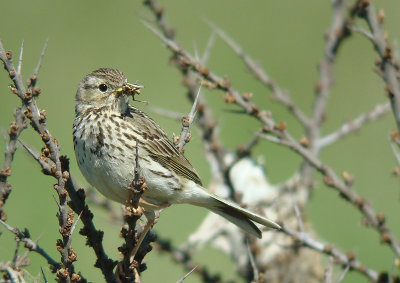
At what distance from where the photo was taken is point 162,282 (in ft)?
29.3

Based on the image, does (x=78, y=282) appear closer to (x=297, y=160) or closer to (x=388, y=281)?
(x=388, y=281)

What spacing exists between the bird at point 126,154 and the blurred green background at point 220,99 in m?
2.77

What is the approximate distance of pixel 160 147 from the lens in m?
5.25

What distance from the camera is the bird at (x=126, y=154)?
482 cm

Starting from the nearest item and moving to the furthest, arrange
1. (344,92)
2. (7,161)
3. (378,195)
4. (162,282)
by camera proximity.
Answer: (7,161) → (162,282) → (378,195) → (344,92)

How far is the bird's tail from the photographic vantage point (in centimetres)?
475

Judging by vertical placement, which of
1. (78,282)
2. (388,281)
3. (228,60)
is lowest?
(78,282)

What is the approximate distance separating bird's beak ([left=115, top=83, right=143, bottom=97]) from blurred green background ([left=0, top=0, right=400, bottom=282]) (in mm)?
2875

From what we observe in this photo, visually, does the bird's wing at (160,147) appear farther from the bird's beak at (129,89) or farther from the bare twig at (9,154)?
the bare twig at (9,154)

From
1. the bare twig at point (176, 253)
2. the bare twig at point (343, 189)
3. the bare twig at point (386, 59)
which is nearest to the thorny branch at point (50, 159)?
the bare twig at point (343, 189)

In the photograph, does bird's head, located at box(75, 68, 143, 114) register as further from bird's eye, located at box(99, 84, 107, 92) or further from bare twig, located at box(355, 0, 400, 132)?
bare twig, located at box(355, 0, 400, 132)

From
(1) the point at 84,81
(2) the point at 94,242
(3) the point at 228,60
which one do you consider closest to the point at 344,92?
(3) the point at 228,60

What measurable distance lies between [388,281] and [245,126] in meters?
7.01

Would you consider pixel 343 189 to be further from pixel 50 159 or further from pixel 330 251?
pixel 50 159
